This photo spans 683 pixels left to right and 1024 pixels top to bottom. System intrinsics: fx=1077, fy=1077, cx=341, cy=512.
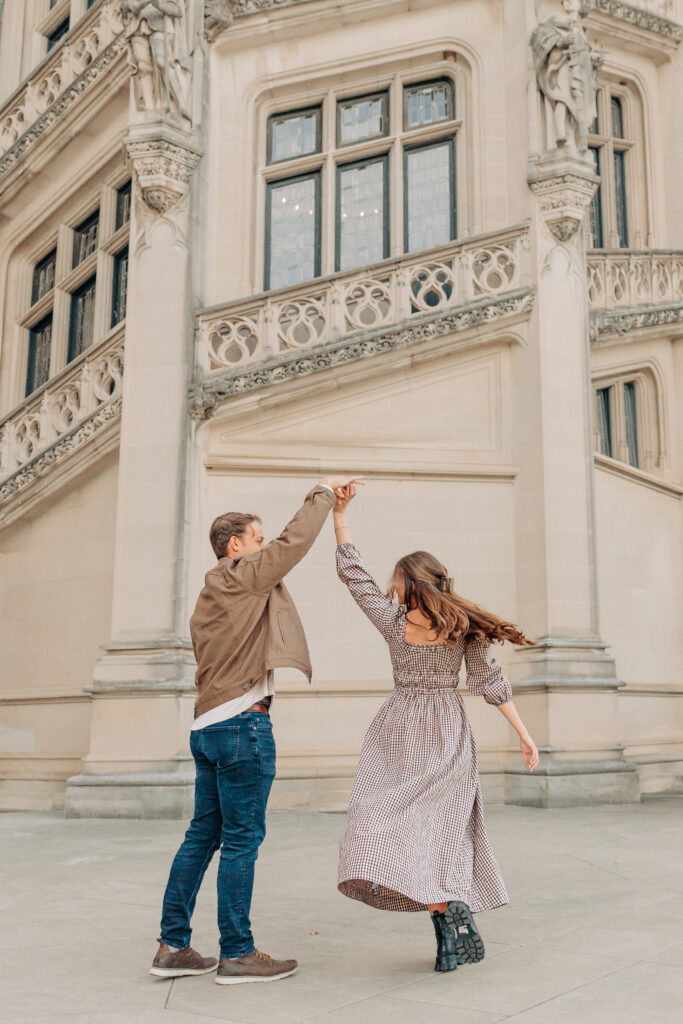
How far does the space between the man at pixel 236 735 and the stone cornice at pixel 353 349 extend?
694cm

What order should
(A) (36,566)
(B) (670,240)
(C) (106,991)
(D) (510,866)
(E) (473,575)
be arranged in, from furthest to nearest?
(B) (670,240), (A) (36,566), (E) (473,575), (D) (510,866), (C) (106,991)

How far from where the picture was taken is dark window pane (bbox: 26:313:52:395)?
1551cm

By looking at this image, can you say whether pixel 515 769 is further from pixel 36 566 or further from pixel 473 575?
pixel 36 566

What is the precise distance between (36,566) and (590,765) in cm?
649

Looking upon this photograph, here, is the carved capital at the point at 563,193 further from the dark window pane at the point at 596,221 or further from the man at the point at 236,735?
the man at the point at 236,735

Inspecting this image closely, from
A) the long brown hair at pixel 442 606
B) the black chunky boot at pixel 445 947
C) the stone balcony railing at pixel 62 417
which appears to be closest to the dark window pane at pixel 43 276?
the stone balcony railing at pixel 62 417

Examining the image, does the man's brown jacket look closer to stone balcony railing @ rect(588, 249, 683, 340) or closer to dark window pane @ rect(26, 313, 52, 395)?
stone balcony railing @ rect(588, 249, 683, 340)

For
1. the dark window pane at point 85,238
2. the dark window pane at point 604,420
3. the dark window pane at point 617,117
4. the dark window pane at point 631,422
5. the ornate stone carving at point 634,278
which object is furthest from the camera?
the dark window pane at point 617,117

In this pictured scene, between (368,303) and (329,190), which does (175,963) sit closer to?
(368,303)

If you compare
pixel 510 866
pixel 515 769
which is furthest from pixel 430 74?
pixel 510 866

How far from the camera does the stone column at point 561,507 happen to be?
34.4 ft

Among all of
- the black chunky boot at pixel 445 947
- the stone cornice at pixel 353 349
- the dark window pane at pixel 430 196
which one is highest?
the dark window pane at pixel 430 196

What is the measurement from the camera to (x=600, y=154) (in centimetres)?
1479

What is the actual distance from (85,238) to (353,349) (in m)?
5.66
